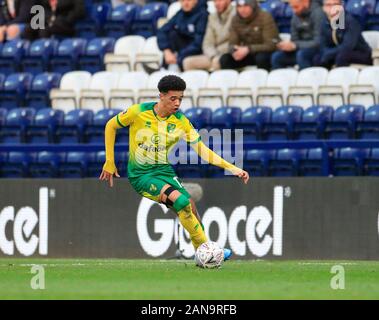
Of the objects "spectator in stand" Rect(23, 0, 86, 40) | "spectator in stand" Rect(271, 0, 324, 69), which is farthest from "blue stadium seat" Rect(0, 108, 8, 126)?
"spectator in stand" Rect(271, 0, 324, 69)

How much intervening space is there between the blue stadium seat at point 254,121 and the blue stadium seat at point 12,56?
6331mm

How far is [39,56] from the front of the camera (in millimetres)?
25656

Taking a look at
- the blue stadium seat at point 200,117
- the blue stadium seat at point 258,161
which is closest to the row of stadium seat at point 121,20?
the blue stadium seat at point 200,117

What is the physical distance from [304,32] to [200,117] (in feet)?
7.65

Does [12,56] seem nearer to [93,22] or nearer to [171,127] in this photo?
[93,22]

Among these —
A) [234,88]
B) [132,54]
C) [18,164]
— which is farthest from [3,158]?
[234,88]

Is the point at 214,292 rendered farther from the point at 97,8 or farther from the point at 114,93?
the point at 97,8

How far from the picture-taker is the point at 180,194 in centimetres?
1498

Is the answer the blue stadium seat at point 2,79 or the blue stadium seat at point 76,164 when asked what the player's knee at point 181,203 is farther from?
the blue stadium seat at point 2,79

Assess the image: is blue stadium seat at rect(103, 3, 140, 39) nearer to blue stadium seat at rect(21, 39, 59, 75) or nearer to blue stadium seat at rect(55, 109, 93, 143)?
blue stadium seat at rect(21, 39, 59, 75)

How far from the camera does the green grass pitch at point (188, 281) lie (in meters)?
12.2

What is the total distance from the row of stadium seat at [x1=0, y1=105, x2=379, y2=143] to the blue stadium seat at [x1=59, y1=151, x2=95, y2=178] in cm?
73
